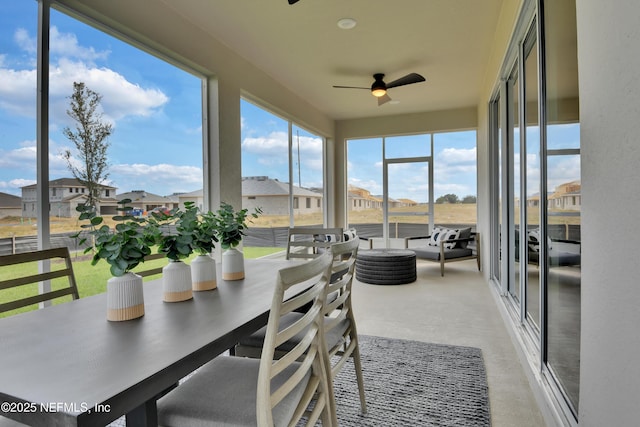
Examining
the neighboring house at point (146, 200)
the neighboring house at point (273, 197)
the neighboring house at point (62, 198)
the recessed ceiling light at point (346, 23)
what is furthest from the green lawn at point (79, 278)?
the recessed ceiling light at point (346, 23)

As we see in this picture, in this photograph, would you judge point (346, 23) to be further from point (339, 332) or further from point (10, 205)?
point (10, 205)

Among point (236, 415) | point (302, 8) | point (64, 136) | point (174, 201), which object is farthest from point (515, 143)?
point (64, 136)

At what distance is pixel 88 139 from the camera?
267cm

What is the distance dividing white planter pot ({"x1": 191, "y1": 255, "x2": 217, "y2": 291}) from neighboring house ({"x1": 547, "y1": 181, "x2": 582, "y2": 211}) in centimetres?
161

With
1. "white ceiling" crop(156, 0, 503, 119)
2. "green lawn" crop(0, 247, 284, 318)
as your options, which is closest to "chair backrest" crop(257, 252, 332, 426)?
"green lawn" crop(0, 247, 284, 318)

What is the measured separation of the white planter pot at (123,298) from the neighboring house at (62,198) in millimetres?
1435

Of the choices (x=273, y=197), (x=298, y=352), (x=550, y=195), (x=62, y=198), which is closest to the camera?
(x=298, y=352)

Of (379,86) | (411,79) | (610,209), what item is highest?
(379,86)

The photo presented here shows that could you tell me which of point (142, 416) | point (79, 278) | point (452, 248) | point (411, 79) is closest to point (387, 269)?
point (452, 248)

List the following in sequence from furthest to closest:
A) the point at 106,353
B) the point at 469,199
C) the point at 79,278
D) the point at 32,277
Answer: the point at 469,199
the point at 79,278
the point at 32,277
the point at 106,353

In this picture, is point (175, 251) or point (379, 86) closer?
point (175, 251)

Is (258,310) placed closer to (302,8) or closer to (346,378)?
(346,378)

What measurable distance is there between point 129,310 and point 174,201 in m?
2.48

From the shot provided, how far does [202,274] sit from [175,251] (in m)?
0.20
